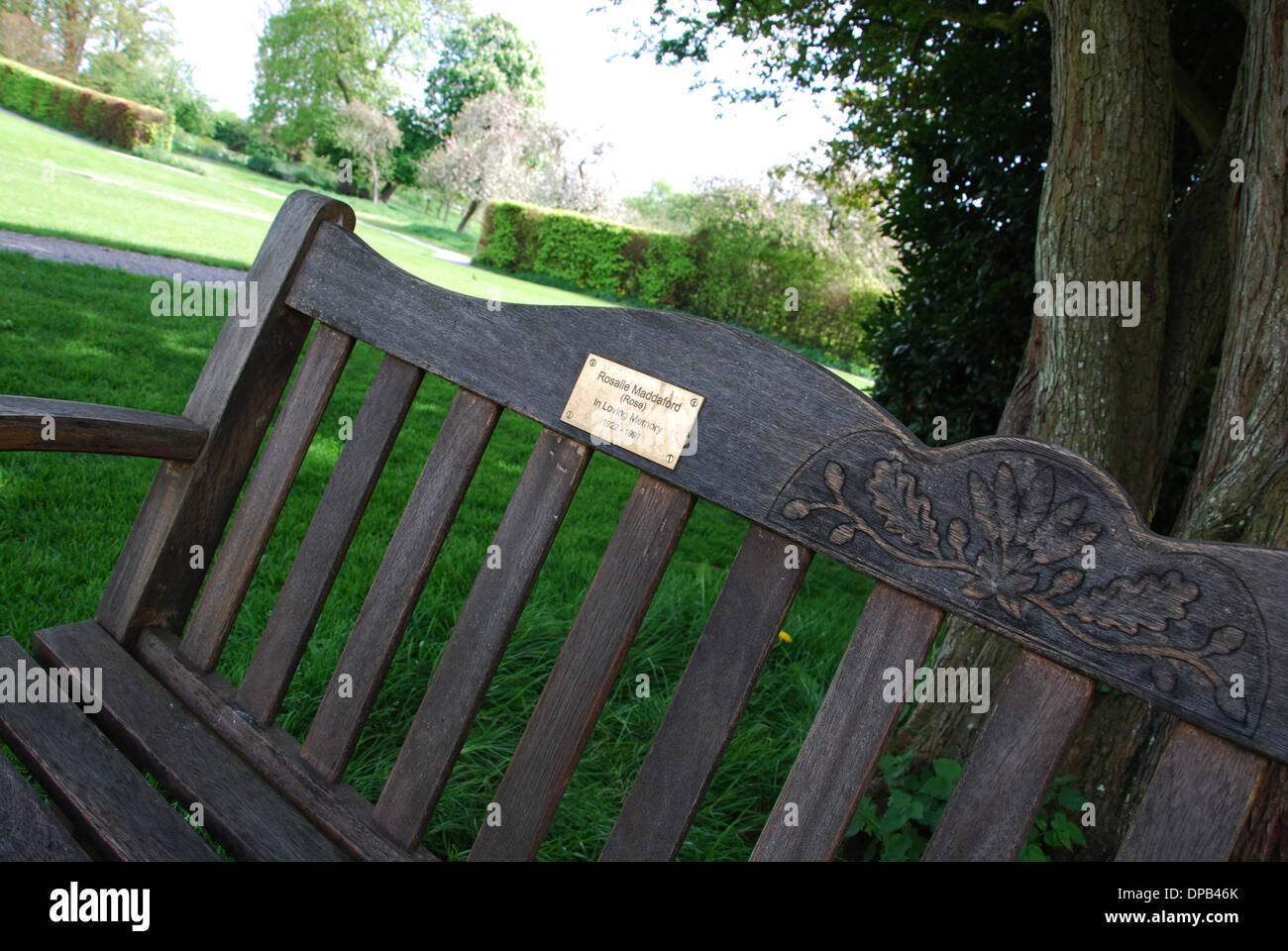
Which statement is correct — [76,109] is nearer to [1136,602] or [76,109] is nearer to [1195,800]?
[1136,602]

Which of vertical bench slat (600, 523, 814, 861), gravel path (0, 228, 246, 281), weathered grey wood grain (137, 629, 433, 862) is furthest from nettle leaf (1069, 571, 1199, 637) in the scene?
gravel path (0, 228, 246, 281)

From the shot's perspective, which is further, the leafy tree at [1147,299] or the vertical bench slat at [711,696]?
the leafy tree at [1147,299]

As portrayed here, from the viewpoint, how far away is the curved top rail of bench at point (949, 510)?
0.93 metres

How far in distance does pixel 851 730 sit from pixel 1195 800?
1.22 feet

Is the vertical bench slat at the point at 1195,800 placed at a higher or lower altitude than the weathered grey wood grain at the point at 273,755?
higher

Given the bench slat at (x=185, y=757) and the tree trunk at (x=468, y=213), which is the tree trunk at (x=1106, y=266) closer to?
the bench slat at (x=185, y=757)

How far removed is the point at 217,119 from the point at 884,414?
47.5 metres

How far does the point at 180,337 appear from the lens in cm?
646

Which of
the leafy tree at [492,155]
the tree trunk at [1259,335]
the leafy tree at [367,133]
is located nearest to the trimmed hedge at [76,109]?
the leafy tree at [367,133]

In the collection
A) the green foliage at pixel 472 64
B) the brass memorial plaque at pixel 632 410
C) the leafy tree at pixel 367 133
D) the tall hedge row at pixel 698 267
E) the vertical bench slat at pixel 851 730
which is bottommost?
the vertical bench slat at pixel 851 730

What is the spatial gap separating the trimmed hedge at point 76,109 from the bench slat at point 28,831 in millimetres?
31771

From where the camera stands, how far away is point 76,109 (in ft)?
90.3

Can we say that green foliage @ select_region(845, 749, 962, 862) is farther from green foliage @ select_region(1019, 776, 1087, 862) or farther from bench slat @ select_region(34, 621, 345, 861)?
bench slat @ select_region(34, 621, 345, 861)

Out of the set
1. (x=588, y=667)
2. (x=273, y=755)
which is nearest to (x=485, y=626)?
(x=588, y=667)
